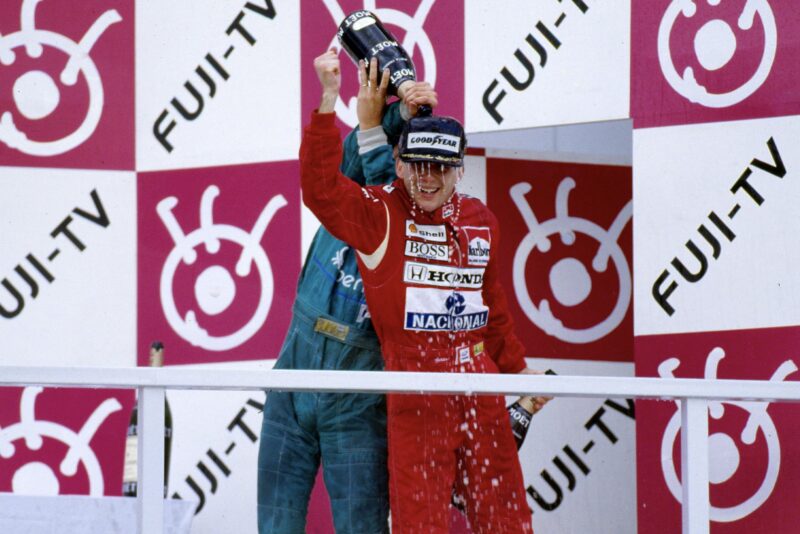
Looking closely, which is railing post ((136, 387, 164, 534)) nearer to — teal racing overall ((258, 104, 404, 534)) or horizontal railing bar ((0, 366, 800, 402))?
horizontal railing bar ((0, 366, 800, 402))

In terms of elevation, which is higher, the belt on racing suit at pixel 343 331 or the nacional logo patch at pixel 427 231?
the nacional logo patch at pixel 427 231

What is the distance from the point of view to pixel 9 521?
9.87ft

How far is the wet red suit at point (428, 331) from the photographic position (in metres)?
2.57

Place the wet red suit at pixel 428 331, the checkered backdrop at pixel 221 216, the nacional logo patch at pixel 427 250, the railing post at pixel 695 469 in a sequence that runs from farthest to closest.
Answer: the checkered backdrop at pixel 221 216 → the nacional logo patch at pixel 427 250 → the wet red suit at pixel 428 331 → the railing post at pixel 695 469

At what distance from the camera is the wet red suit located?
2.57 meters

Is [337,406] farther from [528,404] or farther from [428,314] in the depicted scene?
[528,404]

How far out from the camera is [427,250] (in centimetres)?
268

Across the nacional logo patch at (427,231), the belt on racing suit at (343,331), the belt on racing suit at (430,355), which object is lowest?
the belt on racing suit at (430,355)

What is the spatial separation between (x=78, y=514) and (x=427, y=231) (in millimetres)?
1341

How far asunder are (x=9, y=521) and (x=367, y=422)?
3.01 ft

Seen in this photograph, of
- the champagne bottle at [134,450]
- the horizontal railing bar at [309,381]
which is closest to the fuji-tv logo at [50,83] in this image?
the champagne bottle at [134,450]

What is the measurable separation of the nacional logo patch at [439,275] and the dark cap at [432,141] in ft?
0.72

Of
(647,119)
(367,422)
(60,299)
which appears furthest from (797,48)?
(60,299)

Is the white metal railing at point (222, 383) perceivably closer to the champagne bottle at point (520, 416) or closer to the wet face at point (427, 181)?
the wet face at point (427, 181)
